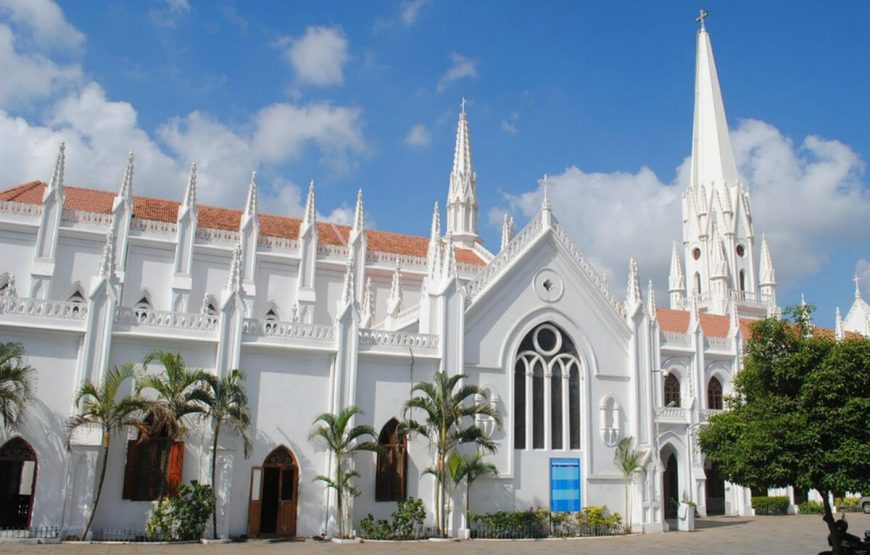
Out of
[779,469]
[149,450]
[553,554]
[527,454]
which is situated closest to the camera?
[779,469]

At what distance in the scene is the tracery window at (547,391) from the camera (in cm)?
2734

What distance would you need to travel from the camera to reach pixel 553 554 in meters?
20.5

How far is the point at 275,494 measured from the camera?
23.3 meters

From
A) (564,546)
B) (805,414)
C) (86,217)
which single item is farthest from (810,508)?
(86,217)

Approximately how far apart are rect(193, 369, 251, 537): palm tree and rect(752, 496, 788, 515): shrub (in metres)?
25.9

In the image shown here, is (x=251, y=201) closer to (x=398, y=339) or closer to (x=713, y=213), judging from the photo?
(x=398, y=339)

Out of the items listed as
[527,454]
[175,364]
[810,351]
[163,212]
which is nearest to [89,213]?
[163,212]

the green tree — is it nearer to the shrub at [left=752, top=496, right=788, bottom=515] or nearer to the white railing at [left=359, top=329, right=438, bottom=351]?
the white railing at [left=359, top=329, right=438, bottom=351]

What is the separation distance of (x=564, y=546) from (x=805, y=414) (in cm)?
833

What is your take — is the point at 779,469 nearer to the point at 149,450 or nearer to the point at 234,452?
the point at 234,452

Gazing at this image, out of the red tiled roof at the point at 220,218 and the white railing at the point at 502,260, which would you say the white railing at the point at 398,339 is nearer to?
the white railing at the point at 502,260

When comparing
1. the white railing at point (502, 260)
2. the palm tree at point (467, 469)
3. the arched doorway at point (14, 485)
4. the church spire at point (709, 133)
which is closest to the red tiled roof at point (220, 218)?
A: the white railing at point (502, 260)

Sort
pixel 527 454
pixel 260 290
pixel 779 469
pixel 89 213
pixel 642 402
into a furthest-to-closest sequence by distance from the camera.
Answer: pixel 260 290 → pixel 89 213 → pixel 642 402 → pixel 527 454 → pixel 779 469

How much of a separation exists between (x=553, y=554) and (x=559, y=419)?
7938 millimetres
